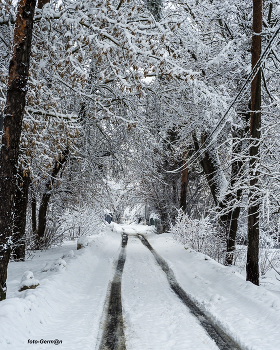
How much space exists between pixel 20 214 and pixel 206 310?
265 inches

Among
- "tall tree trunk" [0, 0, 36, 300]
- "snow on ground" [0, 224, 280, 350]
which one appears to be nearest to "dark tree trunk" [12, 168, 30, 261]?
"snow on ground" [0, 224, 280, 350]

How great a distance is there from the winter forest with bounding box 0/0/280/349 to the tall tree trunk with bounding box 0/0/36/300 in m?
0.02

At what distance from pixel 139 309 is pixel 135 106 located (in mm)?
5936

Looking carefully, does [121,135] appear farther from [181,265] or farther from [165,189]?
[165,189]

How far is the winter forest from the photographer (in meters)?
5.35

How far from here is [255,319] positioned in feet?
17.5

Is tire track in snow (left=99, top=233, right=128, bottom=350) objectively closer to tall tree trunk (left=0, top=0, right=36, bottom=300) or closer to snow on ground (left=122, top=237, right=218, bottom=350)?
snow on ground (left=122, top=237, right=218, bottom=350)

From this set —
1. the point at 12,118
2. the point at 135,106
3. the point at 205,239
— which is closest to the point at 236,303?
the point at 12,118

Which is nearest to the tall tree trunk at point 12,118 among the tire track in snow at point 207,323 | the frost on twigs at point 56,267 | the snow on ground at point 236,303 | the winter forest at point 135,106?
the winter forest at point 135,106

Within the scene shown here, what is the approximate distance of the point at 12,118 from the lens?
15.4 ft

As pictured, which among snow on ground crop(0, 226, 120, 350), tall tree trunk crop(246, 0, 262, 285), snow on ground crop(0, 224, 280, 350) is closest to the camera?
snow on ground crop(0, 226, 120, 350)

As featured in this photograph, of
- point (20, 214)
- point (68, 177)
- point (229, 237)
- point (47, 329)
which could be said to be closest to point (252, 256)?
point (229, 237)

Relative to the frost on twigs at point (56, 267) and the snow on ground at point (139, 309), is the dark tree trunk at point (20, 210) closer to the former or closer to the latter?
the snow on ground at point (139, 309)

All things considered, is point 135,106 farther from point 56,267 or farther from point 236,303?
point 236,303
